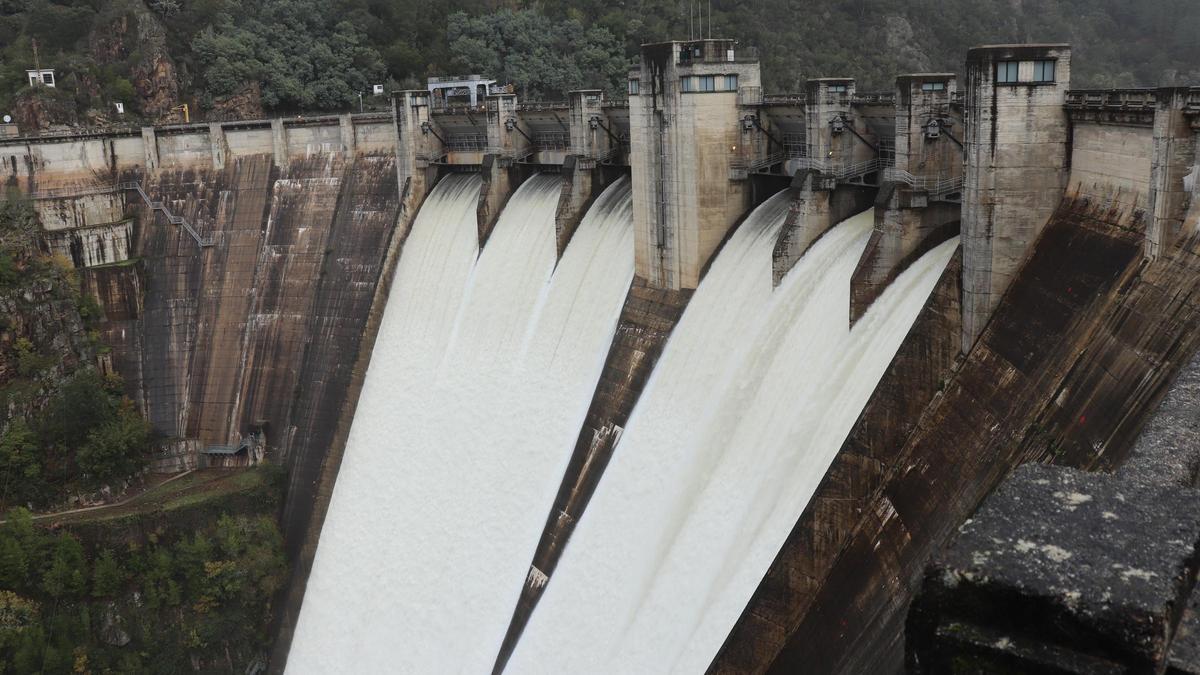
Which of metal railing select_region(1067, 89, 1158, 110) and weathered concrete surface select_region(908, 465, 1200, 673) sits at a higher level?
metal railing select_region(1067, 89, 1158, 110)

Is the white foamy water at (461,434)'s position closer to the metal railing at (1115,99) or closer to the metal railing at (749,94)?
the metal railing at (749,94)

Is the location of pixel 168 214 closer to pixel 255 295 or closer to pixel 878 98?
pixel 255 295

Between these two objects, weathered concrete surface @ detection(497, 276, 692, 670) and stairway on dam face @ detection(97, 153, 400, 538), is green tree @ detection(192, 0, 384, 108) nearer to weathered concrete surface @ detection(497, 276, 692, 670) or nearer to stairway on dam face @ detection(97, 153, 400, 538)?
stairway on dam face @ detection(97, 153, 400, 538)

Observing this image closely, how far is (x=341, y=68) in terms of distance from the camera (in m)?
56.2

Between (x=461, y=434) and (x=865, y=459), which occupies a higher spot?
(x=865, y=459)

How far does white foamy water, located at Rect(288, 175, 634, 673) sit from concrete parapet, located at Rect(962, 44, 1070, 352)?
9.92m

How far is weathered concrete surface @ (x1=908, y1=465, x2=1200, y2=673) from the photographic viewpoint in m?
3.87

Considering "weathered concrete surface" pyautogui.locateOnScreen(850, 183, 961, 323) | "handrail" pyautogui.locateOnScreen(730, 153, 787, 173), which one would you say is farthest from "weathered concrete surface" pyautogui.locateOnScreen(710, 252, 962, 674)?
"handrail" pyautogui.locateOnScreen(730, 153, 787, 173)

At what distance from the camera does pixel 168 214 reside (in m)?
36.4

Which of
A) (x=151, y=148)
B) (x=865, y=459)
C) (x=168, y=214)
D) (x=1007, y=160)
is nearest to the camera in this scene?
(x=1007, y=160)

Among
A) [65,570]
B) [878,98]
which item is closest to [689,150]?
[878,98]

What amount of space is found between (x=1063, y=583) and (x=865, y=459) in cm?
1258

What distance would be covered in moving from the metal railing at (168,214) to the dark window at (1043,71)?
26.9 m

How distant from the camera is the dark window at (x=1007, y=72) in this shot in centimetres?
1541
